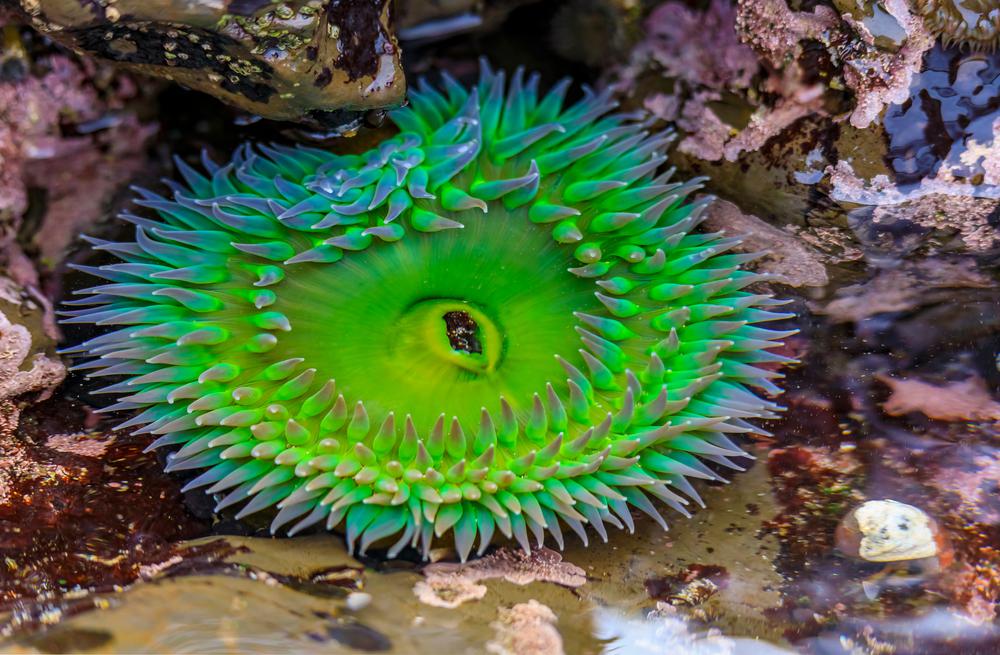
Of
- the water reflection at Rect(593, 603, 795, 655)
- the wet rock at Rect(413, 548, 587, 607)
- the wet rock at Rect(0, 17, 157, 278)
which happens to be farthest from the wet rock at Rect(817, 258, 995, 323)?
the wet rock at Rect(0, 17, 157, 278)

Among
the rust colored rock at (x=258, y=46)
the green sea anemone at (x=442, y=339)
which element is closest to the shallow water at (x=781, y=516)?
the green sea anemone at (x=442, y=339)

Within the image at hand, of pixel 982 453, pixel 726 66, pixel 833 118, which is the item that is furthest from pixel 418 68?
pixel 982 453

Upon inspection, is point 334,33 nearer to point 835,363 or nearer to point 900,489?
point 835,363

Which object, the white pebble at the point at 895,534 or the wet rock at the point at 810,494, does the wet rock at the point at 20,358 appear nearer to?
the wet rock at the point at 810,494

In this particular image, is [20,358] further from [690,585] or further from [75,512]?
[690,585]

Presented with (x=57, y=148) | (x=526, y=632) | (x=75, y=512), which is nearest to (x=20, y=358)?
(x=75, y=512)

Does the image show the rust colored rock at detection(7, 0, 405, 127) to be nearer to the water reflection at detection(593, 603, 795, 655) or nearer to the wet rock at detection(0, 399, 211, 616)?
the wet rock at detection(0, 399, 211, 616)
